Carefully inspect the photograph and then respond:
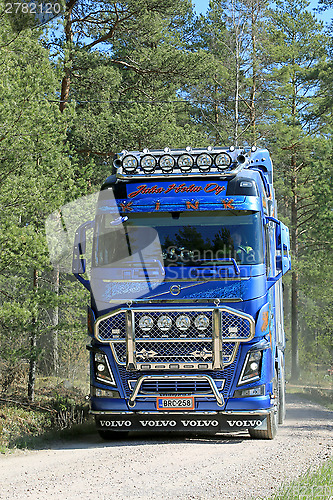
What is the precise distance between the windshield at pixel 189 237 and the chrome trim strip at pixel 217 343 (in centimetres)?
78

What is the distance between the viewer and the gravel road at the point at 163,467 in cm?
704

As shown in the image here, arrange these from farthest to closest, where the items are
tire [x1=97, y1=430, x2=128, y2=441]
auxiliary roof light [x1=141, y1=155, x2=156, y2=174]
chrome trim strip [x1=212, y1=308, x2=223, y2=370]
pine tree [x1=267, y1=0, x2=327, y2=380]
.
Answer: pine tree [x1=267, y1=0, x2=327, y2=380] < tire [x1=97, y1=430, x2=128, y2=441] < auxiliary roof light [x1=141, y1=155, x2=156, y2=174] < chrome trim strip [x1=212, y1=308, x2=223, y2=370]

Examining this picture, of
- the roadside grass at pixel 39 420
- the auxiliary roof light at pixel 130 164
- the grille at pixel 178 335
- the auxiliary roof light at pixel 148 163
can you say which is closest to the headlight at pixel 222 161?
the auxiliary roof light at pixel 148 163

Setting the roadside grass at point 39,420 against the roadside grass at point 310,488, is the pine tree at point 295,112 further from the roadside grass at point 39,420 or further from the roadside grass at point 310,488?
the roadside grass at point 310,488

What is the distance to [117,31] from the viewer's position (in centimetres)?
2470

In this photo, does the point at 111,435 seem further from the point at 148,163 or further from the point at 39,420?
the point at 148,163

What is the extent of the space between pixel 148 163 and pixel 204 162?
88cm

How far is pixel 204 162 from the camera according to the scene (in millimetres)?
10508

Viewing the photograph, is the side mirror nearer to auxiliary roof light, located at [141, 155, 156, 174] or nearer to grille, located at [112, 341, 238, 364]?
grille, located at [112, 341, 238, 364]

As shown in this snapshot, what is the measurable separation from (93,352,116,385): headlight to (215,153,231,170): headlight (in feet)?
10.9

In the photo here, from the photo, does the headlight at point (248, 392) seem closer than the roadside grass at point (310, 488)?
No

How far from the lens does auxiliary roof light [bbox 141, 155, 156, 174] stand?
10.6m

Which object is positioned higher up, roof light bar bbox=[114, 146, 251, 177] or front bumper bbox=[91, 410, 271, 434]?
roof light bar bbox=[114, 146, 251, 177]

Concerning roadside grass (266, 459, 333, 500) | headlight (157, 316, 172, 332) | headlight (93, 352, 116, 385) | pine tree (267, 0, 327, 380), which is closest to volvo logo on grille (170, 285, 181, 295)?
headlight (157, 316, 172, 332)
